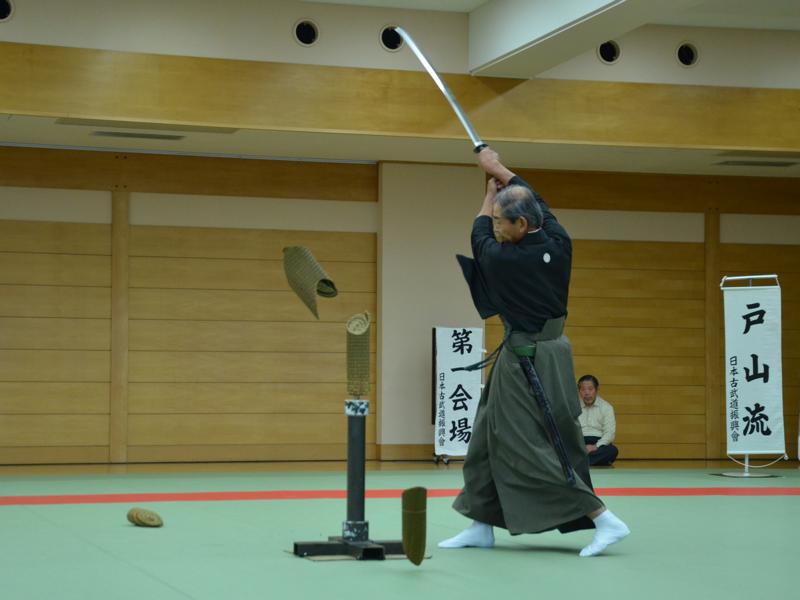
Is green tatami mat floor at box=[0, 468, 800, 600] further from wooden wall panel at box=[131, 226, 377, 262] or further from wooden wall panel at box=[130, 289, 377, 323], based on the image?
wooden wall panel at box=[131, 226, 377, 262]

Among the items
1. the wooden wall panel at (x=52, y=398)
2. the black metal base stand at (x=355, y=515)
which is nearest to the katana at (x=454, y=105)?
the black metal base stand at (x=355, y=515)

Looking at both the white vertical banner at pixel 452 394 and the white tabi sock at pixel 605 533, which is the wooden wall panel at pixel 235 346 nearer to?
the white vertical banner at pixel 452 394

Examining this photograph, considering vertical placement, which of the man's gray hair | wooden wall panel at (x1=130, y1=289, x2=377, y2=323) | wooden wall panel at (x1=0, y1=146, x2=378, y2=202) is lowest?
wooden wall panel at (x1=130, y1=289, x2=377, y2=323)

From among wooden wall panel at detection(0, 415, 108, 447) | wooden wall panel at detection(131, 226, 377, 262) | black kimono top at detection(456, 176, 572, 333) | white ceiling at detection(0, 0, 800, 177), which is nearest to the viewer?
black kimono top at detection(456, 176, 572, 333)

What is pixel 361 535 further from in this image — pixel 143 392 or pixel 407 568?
pixel 143 392

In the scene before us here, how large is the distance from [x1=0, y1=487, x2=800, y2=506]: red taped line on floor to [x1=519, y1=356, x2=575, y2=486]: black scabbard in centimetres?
283

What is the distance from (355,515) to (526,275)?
1.19 metres

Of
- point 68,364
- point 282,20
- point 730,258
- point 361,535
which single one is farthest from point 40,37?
point 730,258

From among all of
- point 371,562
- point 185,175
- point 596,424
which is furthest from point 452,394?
point 371,562

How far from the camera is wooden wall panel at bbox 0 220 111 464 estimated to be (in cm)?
1027

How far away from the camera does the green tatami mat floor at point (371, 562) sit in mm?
4074

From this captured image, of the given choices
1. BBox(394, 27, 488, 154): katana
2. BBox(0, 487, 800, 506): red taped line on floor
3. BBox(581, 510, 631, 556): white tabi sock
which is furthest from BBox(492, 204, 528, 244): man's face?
BBox(0, 487, 800, 506): red taped line on floor

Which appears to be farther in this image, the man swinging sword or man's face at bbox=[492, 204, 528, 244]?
man's face at bbox=[492, 204, 528, 244]

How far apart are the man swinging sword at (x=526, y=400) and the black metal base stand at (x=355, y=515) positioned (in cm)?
42
